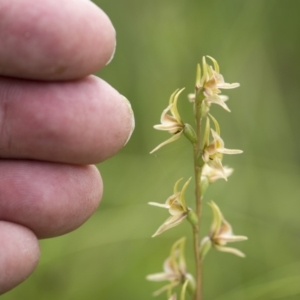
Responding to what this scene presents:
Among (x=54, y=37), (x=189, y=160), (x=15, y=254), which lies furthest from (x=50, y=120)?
(x=189, y=160)

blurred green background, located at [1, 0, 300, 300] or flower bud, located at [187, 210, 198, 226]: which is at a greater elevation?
flower bud, located at [187, 210, 198, 226]

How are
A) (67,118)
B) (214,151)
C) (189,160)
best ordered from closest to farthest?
(214,151), (67,118), (189,160)

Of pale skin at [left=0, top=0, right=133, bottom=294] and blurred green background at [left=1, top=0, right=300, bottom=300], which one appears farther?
blurred green background at [left=1, top=0, right=300, bottom=300]

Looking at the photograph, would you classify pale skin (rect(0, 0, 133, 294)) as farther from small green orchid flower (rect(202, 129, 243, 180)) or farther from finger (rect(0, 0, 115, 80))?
small green orchid flower (rect(202, 129, 243, 180))

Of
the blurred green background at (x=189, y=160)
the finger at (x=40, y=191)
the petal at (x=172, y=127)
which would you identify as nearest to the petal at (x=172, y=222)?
the petal at (x=172, y=127)

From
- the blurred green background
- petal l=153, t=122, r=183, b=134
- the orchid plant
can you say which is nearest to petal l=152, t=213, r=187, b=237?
the orchid plant

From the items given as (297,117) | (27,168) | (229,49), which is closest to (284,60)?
(297,117)

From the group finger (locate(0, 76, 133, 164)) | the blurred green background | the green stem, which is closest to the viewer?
the green stem

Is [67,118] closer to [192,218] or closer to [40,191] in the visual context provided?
[40,191]
